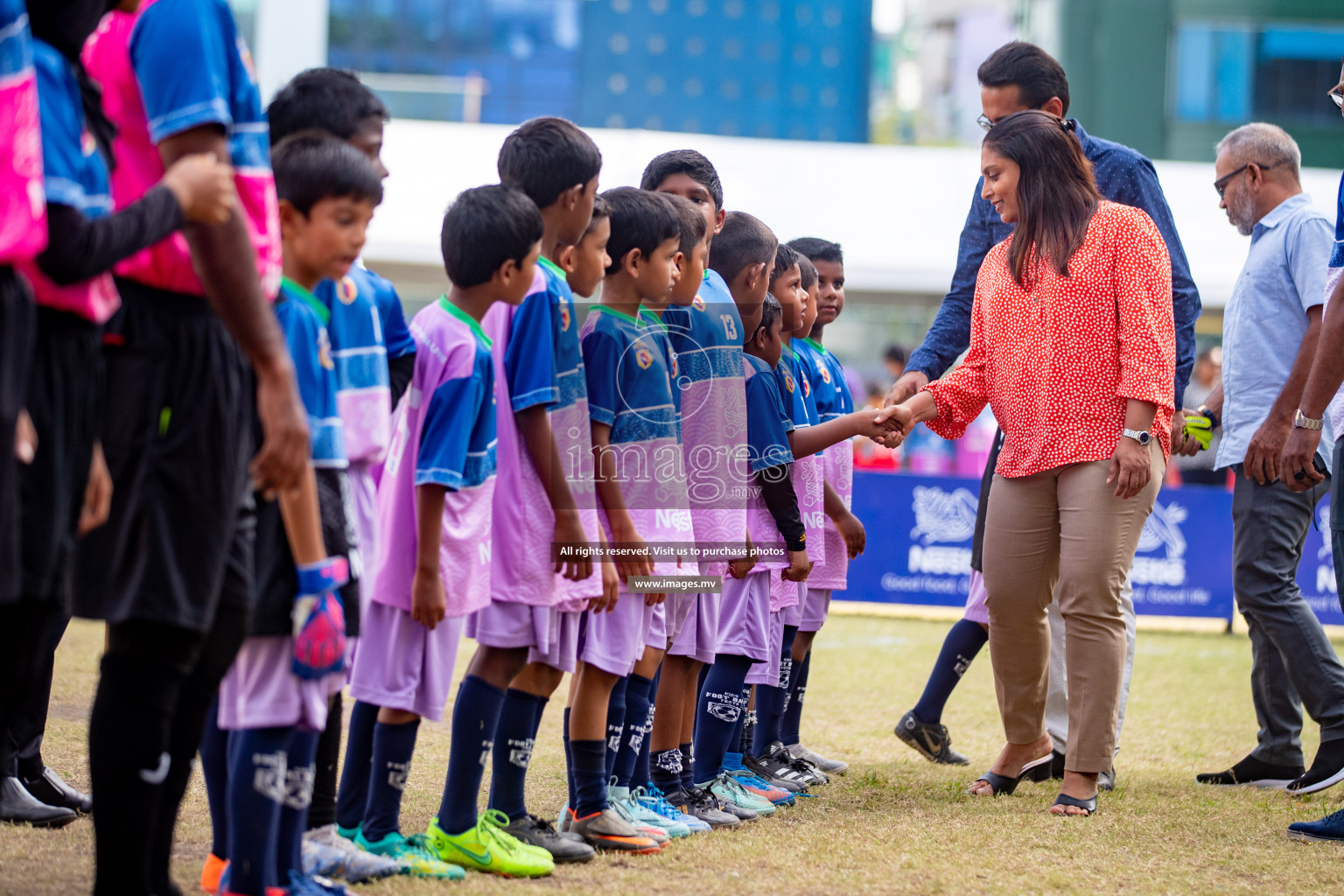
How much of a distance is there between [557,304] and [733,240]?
126 centimetres

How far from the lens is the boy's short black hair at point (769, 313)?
13.9ft

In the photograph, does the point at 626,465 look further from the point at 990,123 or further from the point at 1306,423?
the point at 990,123

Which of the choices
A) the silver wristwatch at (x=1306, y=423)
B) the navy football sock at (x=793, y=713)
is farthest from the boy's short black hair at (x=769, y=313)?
the silver wristwatch at (x=1306, y=423)

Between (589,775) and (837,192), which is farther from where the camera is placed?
(837,192)

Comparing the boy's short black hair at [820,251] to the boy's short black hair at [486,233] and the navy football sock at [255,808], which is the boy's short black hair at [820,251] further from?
the navy football sock at [255,808]

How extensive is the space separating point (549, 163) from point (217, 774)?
1665mm

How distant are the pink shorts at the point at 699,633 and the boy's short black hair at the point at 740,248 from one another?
110 centimetres

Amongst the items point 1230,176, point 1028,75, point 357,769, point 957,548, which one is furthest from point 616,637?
point 957,548

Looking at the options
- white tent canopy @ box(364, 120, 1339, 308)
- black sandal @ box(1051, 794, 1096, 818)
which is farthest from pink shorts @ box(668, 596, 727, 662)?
white tent canopy @ box(364, 120, 1339, 308)

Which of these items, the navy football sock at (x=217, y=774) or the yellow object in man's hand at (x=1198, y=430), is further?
the yellow object in man's hand at (x=1198, y=430)

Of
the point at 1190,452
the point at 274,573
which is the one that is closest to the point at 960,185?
the point at 1190,452

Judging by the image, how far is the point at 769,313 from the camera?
14.0 ft

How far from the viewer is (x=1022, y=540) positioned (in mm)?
4285

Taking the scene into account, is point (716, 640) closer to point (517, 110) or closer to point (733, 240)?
point (733, 240)
